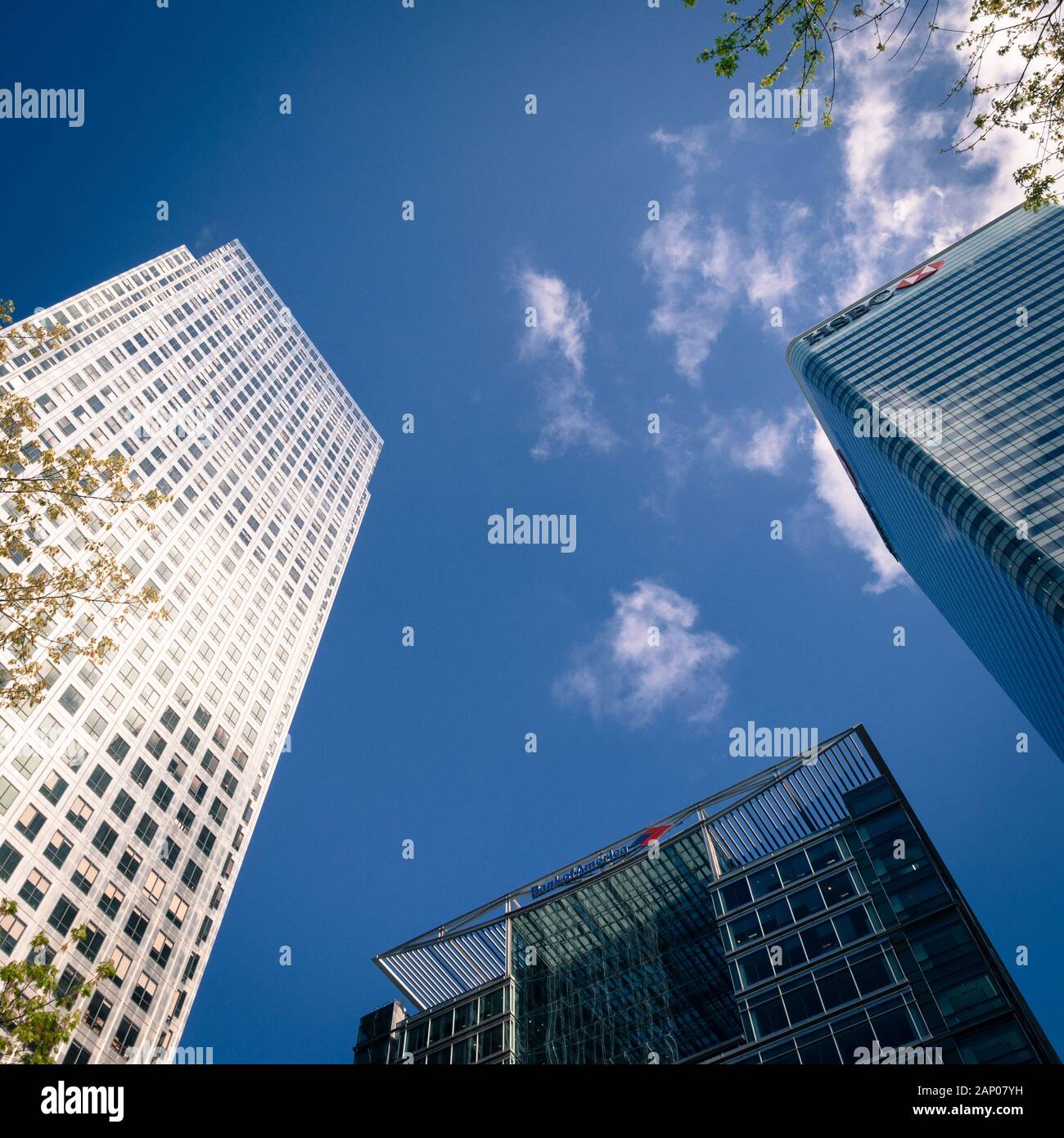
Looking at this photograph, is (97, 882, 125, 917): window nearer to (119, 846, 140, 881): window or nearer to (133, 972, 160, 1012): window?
(119, 846, 140, 881): window

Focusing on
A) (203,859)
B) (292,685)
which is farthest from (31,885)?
(292,685)

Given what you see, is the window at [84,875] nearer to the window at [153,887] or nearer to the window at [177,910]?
the window at [153,887]

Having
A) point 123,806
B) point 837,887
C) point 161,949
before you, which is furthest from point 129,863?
point 837,887

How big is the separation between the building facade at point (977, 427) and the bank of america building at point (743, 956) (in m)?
32.9

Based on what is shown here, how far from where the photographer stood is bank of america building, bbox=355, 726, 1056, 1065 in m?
39.9

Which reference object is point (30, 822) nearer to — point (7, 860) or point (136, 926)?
point (7, 860)

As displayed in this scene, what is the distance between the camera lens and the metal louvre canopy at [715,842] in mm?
56188

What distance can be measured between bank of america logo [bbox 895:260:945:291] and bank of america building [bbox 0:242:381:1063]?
311 ft

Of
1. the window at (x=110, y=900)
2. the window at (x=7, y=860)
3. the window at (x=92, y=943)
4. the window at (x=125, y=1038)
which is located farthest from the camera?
the window at (x=110, y=900)

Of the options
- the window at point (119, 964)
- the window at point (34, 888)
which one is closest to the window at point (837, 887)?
the window at point (119, 964)

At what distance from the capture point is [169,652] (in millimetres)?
66750

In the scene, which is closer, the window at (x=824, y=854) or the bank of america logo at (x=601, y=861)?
the window at (x=824, y=854)
